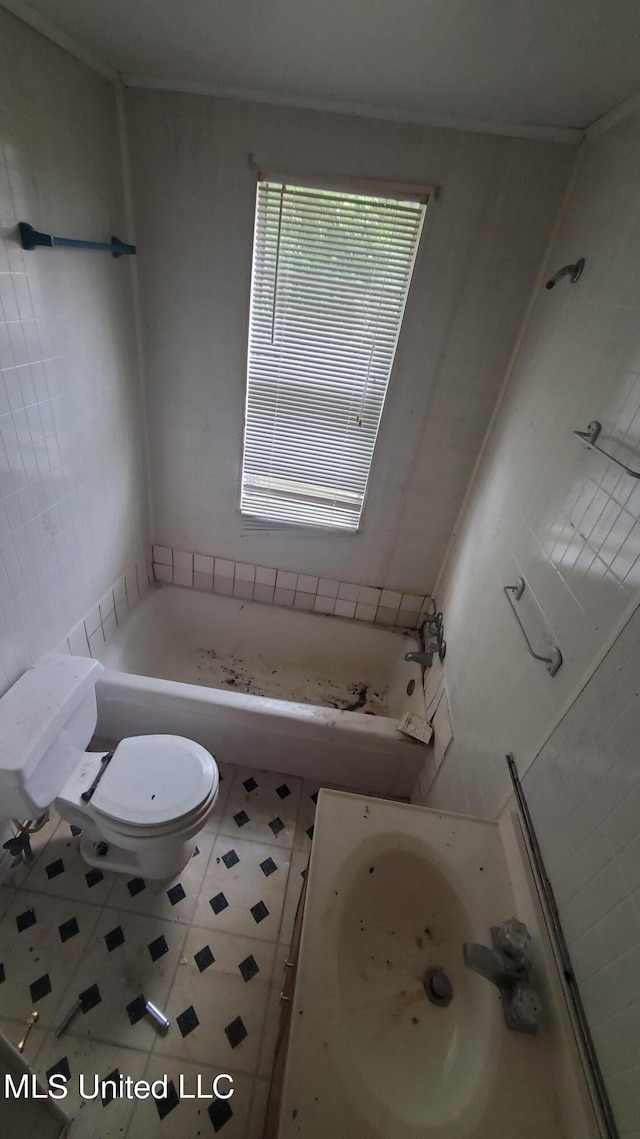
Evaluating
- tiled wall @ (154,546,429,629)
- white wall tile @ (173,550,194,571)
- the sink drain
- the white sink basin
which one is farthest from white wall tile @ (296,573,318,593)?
the sink drain

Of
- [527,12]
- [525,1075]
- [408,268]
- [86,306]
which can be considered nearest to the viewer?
[525,1075]

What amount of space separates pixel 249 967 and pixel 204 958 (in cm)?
14

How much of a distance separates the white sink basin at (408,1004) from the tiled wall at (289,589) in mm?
1356

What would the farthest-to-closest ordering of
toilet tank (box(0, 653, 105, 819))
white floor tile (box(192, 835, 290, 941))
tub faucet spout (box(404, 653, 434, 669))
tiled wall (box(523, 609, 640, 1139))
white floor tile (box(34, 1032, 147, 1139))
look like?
tub faucet spout (box(404, 653, 434, 669))
white floor tile (box(192, 835, 290, 941))
toilet tank (box(0, 653, 105, 819))
white floor tile (box(34, 1032, 147, 1139))
tiled wall (box(523, 609, 640, 1139))

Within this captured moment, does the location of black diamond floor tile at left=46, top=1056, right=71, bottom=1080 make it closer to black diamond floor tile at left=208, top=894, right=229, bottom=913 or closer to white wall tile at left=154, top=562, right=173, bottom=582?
black diamond floor tile at left=208, top=894, right=229, bottom=913

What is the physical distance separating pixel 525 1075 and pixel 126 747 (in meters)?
1.29

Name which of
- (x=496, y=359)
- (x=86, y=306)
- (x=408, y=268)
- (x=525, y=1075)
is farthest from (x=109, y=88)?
(x=525, y=1075)

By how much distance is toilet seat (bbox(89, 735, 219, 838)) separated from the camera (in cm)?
142

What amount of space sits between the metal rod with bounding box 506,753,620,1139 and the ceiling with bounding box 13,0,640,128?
5.08 ft

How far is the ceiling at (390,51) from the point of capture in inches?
36.9

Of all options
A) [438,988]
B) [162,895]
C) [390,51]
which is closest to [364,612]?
[162,895]

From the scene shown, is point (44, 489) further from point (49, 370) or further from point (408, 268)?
point (408, 268)

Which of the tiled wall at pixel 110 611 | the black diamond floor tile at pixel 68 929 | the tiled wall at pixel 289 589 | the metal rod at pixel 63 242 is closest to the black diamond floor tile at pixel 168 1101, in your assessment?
the black diamond floor tile at pixel 68 929

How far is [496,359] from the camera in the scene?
1.78 metres
